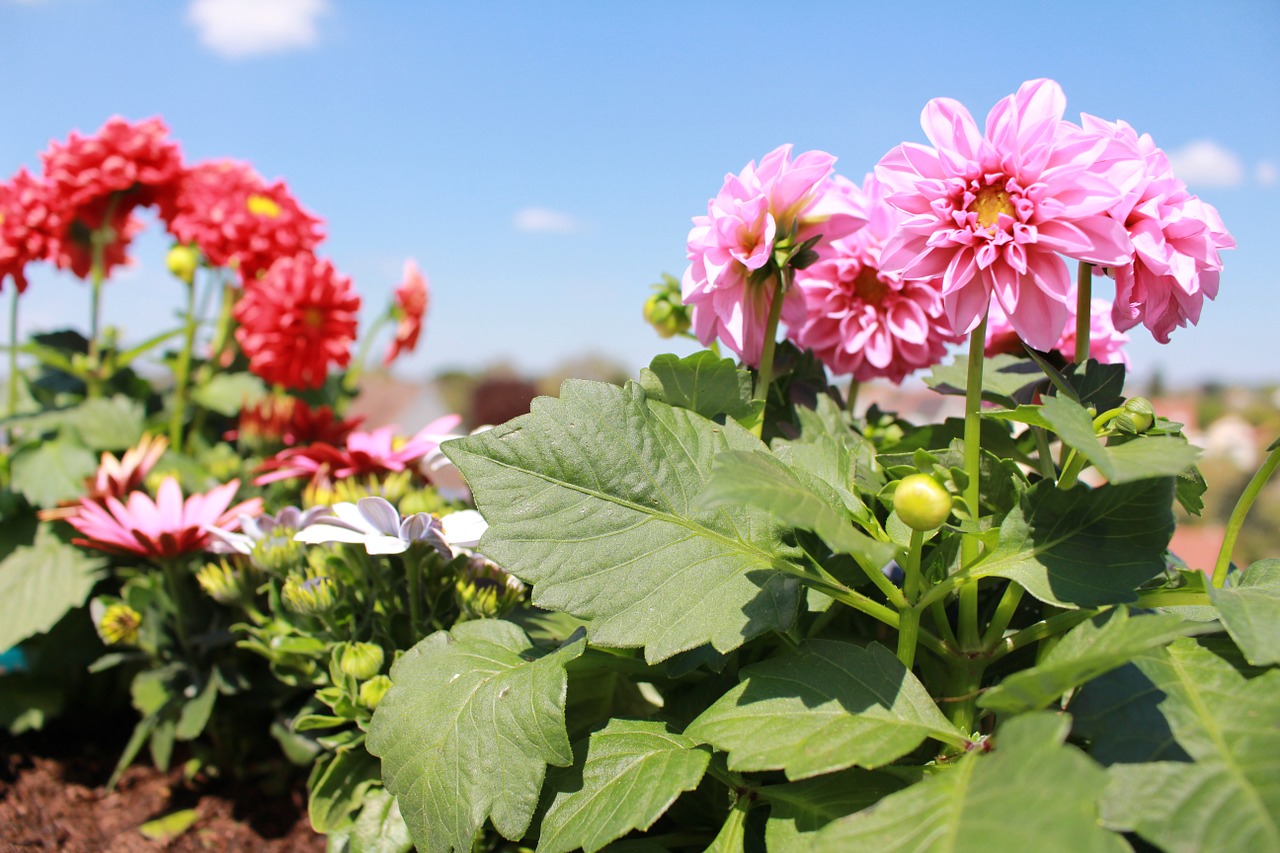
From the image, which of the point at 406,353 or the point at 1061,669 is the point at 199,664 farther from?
the point at 1061,669

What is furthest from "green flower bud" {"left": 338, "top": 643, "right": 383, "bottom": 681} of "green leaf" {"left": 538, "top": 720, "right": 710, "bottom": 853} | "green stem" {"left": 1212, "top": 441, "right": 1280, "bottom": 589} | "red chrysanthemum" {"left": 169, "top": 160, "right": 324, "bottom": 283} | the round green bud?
"red chrysanthemum" {"left": 169, "top": 160, "right": 324, "bottom": 283}

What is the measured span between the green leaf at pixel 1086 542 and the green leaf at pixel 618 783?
0.31 metres

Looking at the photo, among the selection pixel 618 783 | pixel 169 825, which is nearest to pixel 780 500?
pixel 618 783

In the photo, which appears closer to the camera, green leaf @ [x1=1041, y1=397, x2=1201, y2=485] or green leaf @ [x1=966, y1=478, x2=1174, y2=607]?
green leaf @ [x1=1041, y1=397, x2=1201, y2=485]

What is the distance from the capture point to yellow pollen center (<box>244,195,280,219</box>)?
1927 mm

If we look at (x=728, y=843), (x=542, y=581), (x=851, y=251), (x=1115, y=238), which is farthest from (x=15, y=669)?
(x=1115, y=238)

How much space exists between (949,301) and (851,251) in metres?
0.39

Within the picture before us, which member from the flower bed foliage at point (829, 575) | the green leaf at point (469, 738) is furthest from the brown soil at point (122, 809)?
the green leaf at point (469, 738)

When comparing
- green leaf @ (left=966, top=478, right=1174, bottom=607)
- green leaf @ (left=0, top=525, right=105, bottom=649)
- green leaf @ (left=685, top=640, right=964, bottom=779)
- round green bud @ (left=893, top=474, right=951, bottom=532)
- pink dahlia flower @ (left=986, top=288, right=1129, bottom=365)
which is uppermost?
pink dahlia flower @ (left=986, top=288, right=1129, bottom=365)

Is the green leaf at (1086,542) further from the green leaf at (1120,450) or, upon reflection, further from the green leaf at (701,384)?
the green leaf at (701,384)

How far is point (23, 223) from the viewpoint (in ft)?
6.09

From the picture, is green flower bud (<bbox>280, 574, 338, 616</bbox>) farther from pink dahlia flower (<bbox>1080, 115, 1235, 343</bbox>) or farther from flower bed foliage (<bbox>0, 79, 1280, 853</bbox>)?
pink dahlia flower (<bbox>1080, 115, 1235, 343</bbox>)

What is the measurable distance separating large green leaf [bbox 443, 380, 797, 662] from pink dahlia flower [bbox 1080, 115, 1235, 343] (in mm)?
404

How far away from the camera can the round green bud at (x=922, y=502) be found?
688mm
